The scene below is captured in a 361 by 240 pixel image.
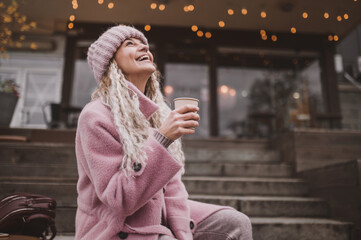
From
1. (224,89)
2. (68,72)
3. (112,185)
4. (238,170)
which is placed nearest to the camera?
(112,185)

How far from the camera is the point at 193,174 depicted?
3.99 meters

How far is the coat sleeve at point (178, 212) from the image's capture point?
54.7 inches

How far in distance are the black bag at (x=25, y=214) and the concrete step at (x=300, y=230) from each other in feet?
5.92

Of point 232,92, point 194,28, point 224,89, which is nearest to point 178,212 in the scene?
point 194,28

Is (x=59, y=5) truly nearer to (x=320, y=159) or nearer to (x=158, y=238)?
(x=320, y=159)

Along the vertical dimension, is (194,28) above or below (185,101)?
above

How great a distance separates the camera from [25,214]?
1879 millimetres

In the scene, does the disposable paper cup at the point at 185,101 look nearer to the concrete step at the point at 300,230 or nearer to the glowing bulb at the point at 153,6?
the concrete step at the point at 300,230

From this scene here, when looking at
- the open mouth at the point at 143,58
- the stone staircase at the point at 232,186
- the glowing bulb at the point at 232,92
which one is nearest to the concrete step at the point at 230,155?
the stone staircase at the point at 232,186

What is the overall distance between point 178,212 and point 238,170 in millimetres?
2706

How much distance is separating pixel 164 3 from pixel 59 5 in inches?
101

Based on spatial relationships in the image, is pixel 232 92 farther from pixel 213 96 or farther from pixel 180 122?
pixel 180 122

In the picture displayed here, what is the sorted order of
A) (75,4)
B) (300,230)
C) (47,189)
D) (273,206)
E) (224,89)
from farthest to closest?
(224,89), (75,4), (273,206), (47,189), (300,230)

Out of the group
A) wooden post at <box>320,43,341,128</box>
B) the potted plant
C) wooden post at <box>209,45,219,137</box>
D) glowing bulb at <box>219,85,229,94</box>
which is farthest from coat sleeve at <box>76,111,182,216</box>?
glowing bulb at <box>219,85,229,94</box>
